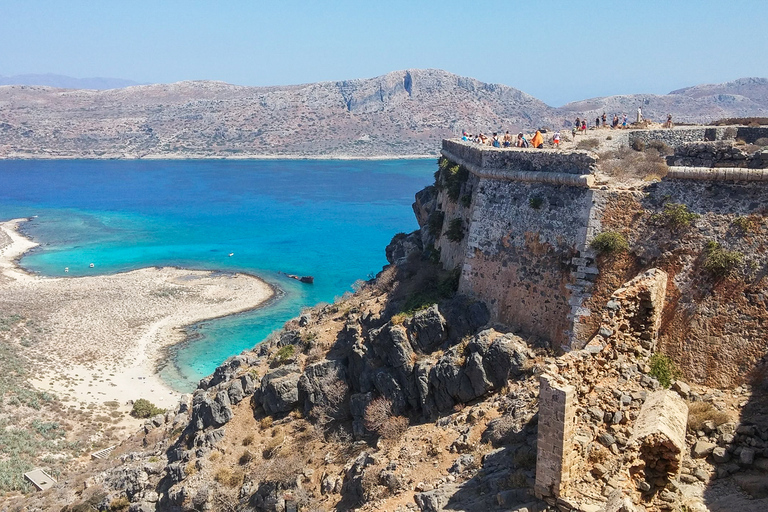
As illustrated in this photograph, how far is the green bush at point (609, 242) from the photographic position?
1456 cm

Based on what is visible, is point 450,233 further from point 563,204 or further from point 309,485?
point 309,485

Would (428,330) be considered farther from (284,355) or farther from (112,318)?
(112,318)

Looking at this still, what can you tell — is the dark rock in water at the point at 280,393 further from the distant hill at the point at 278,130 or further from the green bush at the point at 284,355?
the distant hill at the point at 278,130

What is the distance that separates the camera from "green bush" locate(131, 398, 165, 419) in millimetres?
31188

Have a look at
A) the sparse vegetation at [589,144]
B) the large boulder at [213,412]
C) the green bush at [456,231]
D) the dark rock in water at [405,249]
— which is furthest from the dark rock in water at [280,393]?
the sparse vegetation at [589,144]

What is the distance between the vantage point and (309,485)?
53.3 ft

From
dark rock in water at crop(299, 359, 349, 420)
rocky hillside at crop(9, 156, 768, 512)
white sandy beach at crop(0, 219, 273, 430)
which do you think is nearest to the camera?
rocky hillside at crop(9, 156, 768, 512)

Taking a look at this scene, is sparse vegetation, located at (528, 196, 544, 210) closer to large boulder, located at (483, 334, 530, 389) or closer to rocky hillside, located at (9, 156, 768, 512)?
rocky hillside, located at (9, 156, 768, 512)

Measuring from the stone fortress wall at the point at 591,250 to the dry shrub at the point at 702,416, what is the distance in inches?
57.5

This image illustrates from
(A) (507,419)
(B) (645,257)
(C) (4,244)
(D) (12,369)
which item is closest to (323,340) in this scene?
Answer: (A) (507,419)

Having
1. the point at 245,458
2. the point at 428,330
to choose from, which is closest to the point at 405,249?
the point at 428,330

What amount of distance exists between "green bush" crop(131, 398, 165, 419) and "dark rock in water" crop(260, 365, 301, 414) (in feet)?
41.9

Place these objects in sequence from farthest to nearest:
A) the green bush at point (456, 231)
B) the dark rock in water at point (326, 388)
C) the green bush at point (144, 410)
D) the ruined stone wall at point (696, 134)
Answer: the green bush at point (144, 410)
the ruined stone wall at point (696, 134)
the green bush at point (456, 231)
the dark rock in water at point (326, 388)

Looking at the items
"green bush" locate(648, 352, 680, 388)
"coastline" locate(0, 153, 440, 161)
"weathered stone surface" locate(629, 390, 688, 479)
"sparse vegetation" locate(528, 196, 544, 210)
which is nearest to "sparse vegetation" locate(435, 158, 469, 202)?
"sparse vegetation" locate(528, 196, 544, 210)
